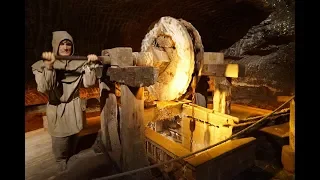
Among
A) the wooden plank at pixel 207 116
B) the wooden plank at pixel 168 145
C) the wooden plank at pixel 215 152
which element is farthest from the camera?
the wooden plank at pixel 207 116

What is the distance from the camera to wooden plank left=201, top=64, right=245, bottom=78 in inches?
206

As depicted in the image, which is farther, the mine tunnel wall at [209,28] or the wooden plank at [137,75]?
the mine tunnel wall at [209,28]

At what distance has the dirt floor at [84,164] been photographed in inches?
153

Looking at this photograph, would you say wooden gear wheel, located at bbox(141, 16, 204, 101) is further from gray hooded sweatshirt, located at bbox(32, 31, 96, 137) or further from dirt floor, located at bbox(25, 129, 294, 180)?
gray hooded sweatshirt, located at bbox(32, 31, 96, 137)

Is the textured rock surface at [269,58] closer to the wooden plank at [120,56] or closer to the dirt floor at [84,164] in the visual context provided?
the dirt floor at [84,164]

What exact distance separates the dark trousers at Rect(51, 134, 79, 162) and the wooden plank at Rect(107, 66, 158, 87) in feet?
4.83

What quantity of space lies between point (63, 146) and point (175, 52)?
331 centimetres

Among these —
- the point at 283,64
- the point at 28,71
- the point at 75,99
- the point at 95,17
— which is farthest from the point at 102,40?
the point at 283,64

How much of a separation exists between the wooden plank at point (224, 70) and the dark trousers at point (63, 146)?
138 inches

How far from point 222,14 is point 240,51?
1.96m

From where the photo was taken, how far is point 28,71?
8.66 meters

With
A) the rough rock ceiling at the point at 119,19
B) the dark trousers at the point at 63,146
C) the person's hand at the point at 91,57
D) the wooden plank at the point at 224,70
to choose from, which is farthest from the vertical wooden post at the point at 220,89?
the rough rock ceiling at the point at 119,19

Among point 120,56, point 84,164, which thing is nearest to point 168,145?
point 84,164

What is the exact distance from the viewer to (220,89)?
5926 millimetres
